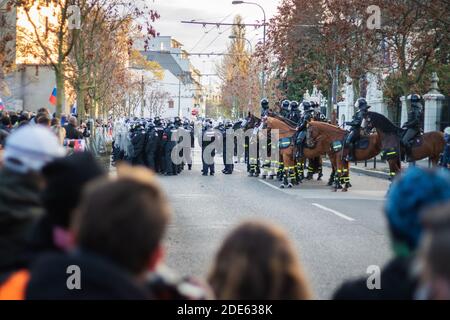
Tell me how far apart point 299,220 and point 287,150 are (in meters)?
9.26

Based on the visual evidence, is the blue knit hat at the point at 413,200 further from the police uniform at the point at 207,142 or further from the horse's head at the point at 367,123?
the police uniform at the point at 207,142

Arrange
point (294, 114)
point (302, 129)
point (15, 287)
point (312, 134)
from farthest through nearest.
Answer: point (294, 114) → point (302, 129) → point (312, 134) → point (15, 287)

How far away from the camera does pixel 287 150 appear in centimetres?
2436

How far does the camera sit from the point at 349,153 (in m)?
22.2

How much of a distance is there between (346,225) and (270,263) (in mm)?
11629

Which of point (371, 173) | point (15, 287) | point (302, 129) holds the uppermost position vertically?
point (15, 287)

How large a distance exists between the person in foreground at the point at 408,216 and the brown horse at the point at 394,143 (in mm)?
17834

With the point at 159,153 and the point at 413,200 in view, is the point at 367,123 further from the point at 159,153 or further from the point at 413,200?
the point at 413,200

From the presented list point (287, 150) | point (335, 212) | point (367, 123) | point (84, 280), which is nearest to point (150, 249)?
point (84, 280)

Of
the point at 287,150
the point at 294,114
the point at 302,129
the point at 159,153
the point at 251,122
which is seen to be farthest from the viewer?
the point at 159,153

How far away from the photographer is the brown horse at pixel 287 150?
24.0 meters

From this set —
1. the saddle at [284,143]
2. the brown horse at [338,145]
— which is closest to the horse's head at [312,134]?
the brown horse at [338,145]

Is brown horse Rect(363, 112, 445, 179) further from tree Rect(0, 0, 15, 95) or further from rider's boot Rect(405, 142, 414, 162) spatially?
tree Rect(0, 0, 15, 95)
